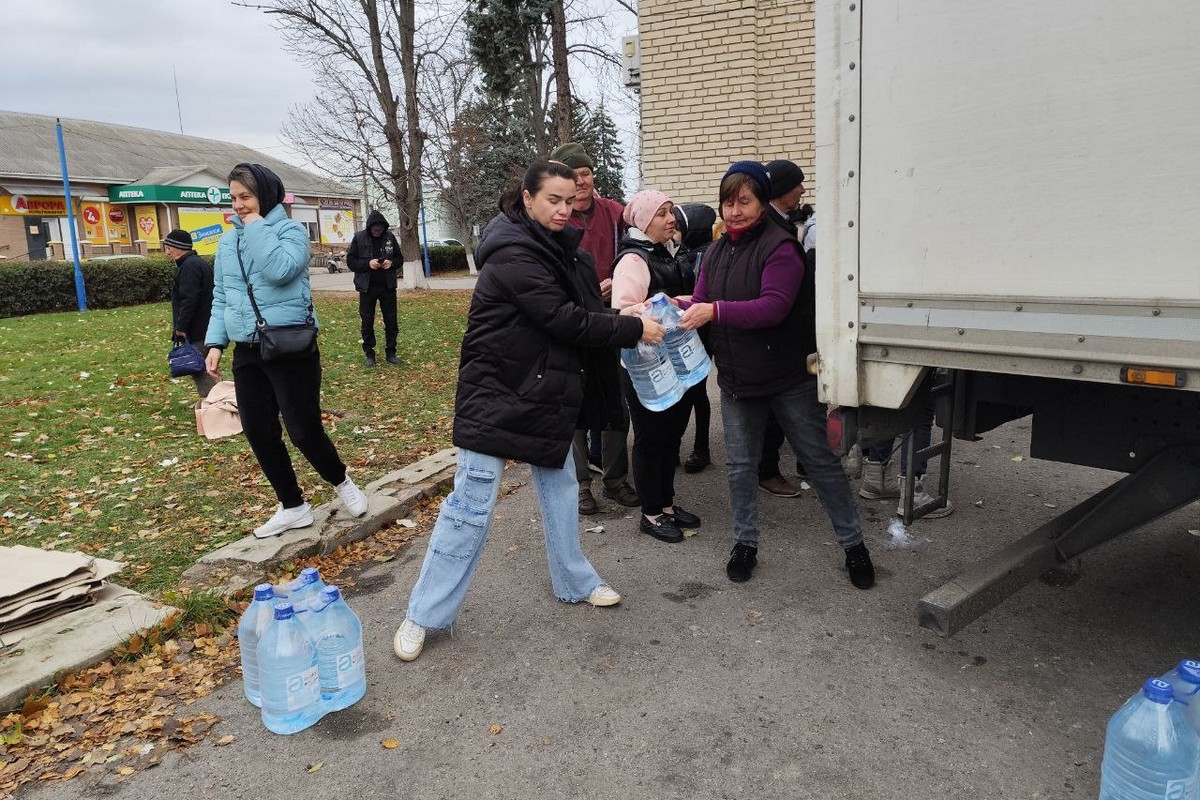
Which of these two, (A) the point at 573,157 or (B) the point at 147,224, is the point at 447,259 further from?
(A) the point at 573,157

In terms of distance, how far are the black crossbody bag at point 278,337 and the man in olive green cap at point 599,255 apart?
5.48 feet

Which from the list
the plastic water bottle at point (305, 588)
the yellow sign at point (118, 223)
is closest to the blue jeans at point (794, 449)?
the plastic water bottle at point (305, 588)

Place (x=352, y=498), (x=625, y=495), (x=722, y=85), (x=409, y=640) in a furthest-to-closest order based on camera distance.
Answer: (x=722, y=85), (x=625, y=495), (x=352, y=498), (x=409, y=640)

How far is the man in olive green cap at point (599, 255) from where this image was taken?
4832 mm

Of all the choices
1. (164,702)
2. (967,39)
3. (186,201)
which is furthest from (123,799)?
(186,201)

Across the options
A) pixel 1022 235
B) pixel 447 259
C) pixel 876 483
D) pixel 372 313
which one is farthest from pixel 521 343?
pixel 447 259

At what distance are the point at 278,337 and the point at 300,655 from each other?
179 centimetres

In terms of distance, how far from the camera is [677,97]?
9859 millimetres

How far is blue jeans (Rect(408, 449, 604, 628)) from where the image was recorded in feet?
10.6

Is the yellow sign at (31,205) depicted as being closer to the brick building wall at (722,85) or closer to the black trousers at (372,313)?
the black trousers at (372,313)

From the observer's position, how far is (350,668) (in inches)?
116

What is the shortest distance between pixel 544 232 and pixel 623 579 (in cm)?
181

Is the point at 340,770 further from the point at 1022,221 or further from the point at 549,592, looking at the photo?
the point at 1022,221

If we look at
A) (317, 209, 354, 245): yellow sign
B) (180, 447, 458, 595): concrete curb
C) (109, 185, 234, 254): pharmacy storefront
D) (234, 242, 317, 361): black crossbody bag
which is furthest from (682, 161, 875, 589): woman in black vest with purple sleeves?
(317, 209, 354, 245): yellow sign
